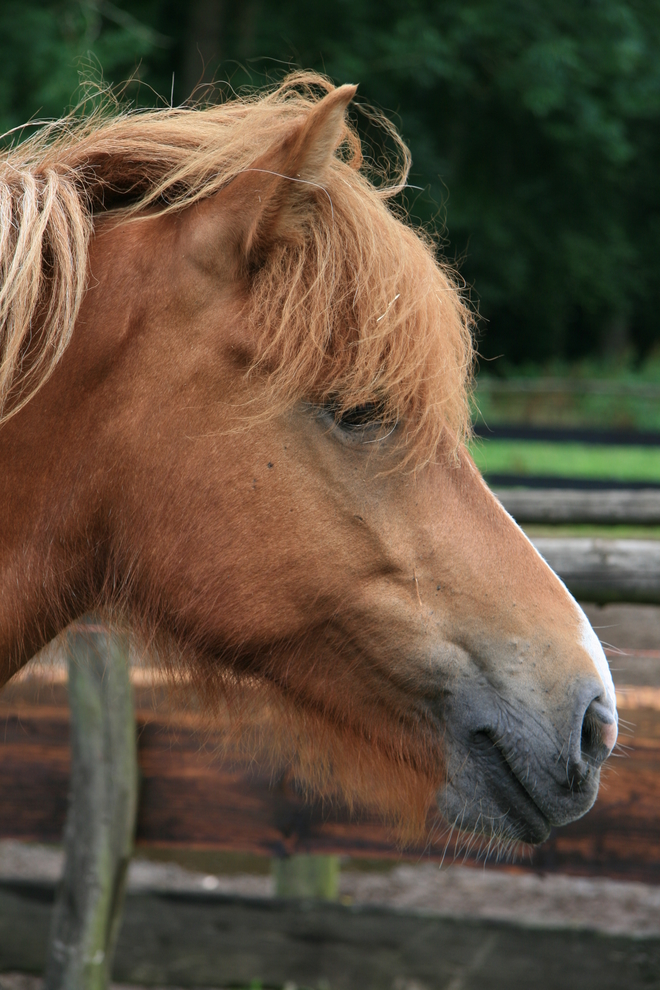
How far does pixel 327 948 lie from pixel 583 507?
2561mm

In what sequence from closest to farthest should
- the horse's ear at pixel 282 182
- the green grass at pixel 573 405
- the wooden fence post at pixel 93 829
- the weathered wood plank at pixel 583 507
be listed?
1. the horse's ear at pixel 282 182
2. the wooden fence post at pixel 93 829
3. the weathered wood plank at pixel 583 507
4. the green grass at pixel 573 405

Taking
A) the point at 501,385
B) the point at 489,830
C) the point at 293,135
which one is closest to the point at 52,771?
the point at 489,830

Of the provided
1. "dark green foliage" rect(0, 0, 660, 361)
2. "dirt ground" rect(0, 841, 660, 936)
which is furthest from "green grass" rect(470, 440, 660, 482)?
"dirt ground" rect(0, 841, 660, 936)

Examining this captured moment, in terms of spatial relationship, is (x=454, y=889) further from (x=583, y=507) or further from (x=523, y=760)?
(x=523, y=760)

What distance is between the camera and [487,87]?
18.5 meters

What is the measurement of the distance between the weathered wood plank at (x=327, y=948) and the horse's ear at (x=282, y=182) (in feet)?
7.68

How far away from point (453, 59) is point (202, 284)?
17.3m

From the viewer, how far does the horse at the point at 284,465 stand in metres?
1.65

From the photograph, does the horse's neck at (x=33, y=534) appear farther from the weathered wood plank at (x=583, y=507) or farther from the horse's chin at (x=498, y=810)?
the weathered wood plank at (x=583, y=507)

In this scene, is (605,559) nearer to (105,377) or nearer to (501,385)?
(105,377)

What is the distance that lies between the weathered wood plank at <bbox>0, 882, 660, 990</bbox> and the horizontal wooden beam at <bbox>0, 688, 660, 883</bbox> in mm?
360

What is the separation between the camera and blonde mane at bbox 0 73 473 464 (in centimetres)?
164

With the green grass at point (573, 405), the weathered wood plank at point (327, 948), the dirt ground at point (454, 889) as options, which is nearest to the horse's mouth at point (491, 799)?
the weathered wood plank at point (327, 948)

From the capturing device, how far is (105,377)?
5.47 ft
